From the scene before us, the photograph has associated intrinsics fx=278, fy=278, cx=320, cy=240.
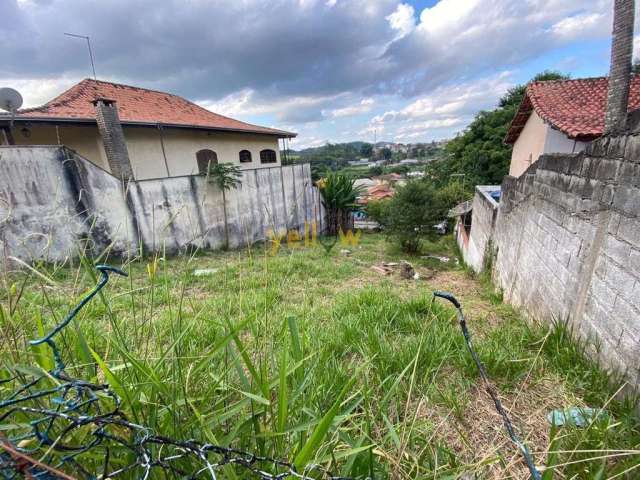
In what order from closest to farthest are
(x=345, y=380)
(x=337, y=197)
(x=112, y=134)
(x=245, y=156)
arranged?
(x=345, y=380), (x=112, y=134), (x=337, y=197), (x=245, y=156)

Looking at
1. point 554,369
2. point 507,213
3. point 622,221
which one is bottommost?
point 554,369

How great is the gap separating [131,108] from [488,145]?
1792cm

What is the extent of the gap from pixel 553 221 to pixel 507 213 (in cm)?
185

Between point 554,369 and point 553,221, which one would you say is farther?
point 553,221

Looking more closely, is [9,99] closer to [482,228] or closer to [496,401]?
[496,401]

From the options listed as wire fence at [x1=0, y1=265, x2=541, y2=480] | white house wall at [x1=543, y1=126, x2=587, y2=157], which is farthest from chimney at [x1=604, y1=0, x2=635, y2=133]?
wire fence at [x1=0, y1=265, x2=541, y2=480]

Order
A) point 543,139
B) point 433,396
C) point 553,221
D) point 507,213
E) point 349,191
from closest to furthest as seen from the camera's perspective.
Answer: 1. point 433,396
2. point 553,221
3. point 507,213
4. point 543,139
5. point 349,191

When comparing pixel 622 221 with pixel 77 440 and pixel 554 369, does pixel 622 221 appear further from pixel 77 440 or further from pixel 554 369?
pixel 77 440

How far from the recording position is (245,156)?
12094 mm

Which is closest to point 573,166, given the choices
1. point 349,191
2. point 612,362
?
point 612,362

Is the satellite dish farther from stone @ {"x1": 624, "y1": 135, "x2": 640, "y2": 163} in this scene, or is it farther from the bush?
the bush

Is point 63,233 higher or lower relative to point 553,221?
lower

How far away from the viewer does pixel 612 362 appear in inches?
57.2

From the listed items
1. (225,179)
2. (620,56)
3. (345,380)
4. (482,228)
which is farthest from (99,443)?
(225,179)
